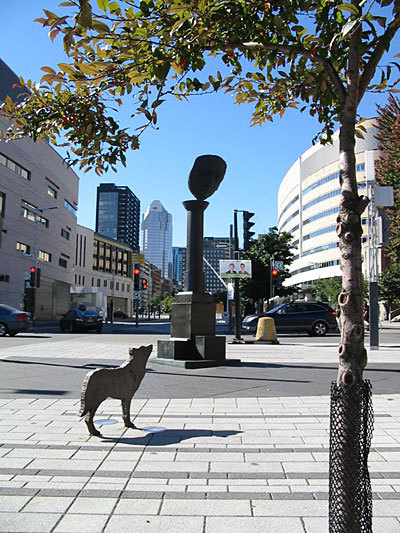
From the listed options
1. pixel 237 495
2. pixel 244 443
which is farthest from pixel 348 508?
pixel 244 443

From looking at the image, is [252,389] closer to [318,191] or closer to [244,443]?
[244,443]

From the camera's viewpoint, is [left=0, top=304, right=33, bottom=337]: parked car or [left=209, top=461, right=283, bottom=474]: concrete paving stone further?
[left=0, top=304, right=33, bottom=337]: parked car

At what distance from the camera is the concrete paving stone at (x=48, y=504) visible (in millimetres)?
3082

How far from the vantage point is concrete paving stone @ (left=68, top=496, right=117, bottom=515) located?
10.1 ft

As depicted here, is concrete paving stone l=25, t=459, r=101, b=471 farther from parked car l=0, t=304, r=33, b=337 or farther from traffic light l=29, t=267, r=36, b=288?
traffic light l=29, t=267, r=36, b=288

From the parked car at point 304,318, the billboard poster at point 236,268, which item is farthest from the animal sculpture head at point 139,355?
the parked car at point 304,318

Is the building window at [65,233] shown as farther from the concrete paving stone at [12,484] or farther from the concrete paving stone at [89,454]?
the concrete paving stone at [12,484]

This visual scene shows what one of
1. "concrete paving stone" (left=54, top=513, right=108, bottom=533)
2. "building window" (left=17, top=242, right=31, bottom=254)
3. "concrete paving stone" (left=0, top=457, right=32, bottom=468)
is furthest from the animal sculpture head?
"building window" (left=17, top=242, right=31, bottom=254)

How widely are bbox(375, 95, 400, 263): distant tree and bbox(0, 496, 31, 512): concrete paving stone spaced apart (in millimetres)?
Answer: 27534

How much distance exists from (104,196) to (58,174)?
139748mm

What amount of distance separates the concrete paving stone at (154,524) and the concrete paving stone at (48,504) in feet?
1.26

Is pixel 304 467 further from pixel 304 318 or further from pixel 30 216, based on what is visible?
pixel 30 216

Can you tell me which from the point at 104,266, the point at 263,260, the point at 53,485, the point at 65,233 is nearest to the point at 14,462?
the point at 53,485

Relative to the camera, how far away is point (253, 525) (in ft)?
9.45
